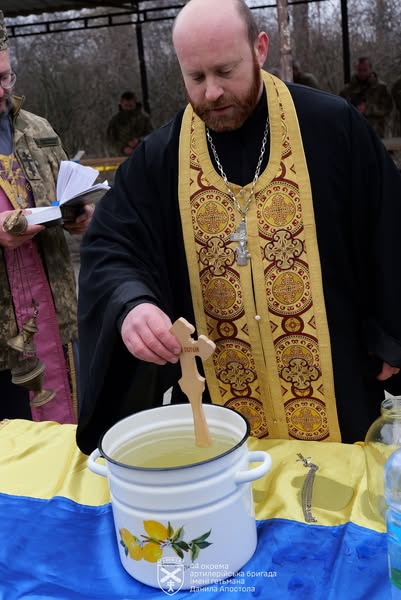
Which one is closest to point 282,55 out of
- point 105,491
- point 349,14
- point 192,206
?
point 349,14

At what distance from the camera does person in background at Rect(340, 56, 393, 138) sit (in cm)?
984

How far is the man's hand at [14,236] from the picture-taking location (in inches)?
96.0

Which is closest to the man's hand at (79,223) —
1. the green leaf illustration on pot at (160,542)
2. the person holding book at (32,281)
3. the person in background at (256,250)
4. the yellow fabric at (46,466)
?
the person holding book at (32,281)

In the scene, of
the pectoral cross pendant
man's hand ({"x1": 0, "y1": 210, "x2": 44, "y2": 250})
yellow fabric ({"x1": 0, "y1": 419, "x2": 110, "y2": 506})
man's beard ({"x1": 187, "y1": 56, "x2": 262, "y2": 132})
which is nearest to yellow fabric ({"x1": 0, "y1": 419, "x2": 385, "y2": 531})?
yellow fabric ({"x1": 0, "y1": 419, "x2": 110, "y2": 506})

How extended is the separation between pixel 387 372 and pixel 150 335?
71 cm

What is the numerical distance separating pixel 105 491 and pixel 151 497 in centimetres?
42

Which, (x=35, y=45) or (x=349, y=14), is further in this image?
(x=35, y=45)

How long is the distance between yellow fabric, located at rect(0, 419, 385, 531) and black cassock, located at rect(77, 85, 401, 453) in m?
0.10

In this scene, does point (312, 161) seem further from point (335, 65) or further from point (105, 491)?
point (335, 65)

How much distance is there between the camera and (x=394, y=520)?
3.18ft

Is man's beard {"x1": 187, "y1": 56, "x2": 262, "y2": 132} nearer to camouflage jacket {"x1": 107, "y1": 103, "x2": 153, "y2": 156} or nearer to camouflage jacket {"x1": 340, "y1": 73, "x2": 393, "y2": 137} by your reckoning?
camouflage jacket {"x1": 340, "y1": 73, "x2": 393, "y2": 137}

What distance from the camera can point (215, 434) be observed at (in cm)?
125

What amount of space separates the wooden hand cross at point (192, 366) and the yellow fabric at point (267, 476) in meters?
0.26

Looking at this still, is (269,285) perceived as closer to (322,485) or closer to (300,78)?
(322,485)
